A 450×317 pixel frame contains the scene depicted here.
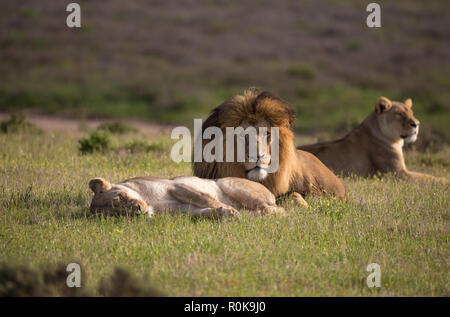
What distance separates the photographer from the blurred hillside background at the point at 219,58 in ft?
79.8

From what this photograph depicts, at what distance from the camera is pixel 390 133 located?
35.1ft

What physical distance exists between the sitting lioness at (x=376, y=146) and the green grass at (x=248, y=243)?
1.74 m

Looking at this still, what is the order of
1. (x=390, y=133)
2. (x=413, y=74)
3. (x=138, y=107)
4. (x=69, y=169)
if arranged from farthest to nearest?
1. (x=413, y=74)
2. (x=138, y=107)
3. (x=390, y=133)
4. (x=69, y=169)

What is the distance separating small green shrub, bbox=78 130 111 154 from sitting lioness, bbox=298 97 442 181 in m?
3.48

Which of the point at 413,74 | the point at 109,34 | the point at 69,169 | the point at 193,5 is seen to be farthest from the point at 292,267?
the point at 193,5

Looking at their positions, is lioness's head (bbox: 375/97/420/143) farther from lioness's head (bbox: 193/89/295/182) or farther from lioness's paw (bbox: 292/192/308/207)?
lioness's head (bbox: 193/89/295/182)

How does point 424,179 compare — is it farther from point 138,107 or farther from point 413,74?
point 413,74

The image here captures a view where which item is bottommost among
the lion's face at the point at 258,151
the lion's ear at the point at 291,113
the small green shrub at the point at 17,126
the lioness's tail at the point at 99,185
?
the lioness's tail at the point at 99,185

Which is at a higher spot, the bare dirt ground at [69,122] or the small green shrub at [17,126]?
the bare dirt ground at [69,122]

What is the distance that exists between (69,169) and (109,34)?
26.6 meters

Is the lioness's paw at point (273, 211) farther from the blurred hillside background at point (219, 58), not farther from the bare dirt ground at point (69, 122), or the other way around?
the bare dirt ground at point (69, 122)

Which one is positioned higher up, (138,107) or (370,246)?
(138,107)

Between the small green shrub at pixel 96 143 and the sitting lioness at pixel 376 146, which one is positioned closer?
the sitting lioness at pixel 376 146

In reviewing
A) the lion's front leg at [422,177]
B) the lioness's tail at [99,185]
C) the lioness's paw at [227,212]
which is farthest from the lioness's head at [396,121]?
the lioness's tail at [99,185]
